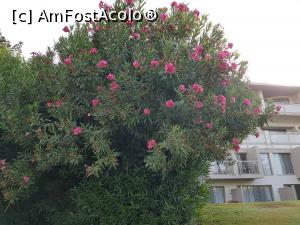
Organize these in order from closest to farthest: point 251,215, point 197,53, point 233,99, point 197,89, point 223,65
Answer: point 197,89 < point 197,53 < point 223,65 < point 233,99 < point 251,215

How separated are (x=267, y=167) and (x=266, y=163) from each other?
316 millimetres

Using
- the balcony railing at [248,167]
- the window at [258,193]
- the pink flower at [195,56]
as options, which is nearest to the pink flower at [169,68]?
the pink flower at [195,56]

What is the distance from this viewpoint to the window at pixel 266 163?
27903 mm

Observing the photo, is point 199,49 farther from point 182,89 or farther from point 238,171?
point 238,171

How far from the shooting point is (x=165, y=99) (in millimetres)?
7684

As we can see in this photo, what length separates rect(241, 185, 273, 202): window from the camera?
87.1ft

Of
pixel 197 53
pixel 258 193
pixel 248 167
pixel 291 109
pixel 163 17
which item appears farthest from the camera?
pixel 291 109

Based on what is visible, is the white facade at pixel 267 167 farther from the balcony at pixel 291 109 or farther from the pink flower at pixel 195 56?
the pink flower at pixel 195 56

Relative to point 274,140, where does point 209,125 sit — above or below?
below

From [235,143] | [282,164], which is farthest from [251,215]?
[282,164]

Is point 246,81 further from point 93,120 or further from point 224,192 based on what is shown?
point 224,192

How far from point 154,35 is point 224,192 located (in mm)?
20150

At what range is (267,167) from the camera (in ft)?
92.3

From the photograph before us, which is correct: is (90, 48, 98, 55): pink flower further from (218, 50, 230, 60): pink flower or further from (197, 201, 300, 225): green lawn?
(197, 201, 300, 225): green lawn
